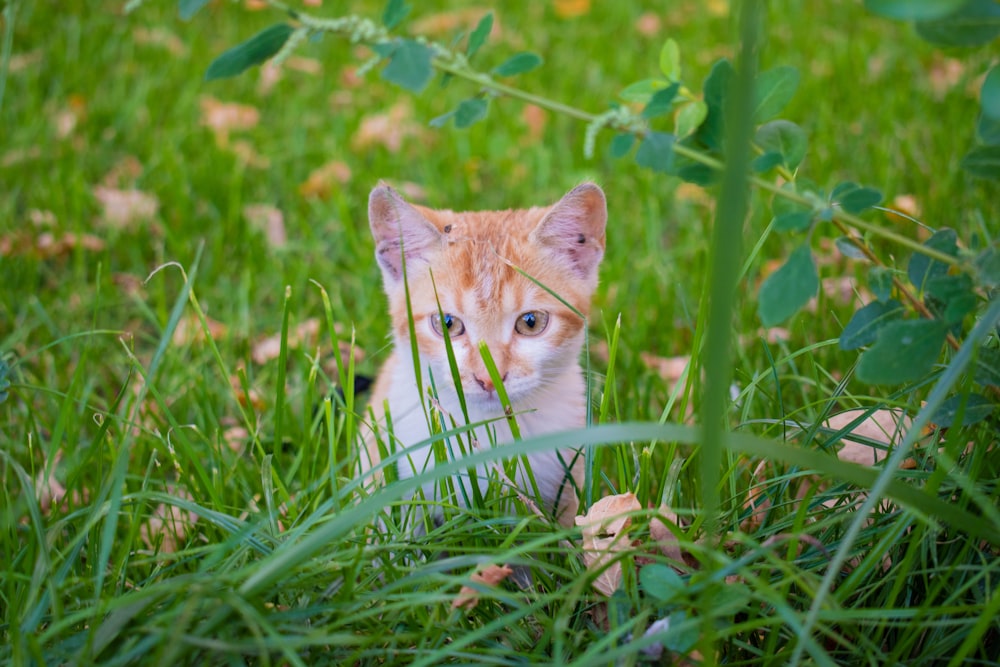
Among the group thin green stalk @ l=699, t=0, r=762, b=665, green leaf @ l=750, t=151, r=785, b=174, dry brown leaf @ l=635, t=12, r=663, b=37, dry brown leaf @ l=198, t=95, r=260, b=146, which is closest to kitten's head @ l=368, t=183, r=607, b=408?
green leaf @ l=750, t=151, r=785, b=174

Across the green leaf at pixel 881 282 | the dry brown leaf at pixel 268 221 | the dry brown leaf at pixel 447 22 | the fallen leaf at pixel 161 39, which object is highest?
the dry brown leaf at pixel 447 22

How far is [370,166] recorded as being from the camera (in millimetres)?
3668

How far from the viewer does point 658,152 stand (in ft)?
4.20

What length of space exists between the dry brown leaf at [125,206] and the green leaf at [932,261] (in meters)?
2.72

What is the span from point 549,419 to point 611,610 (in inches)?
27.9

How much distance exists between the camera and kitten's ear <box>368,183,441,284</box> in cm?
189

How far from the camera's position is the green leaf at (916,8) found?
99 cm

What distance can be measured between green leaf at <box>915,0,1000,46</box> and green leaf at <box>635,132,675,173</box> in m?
0.37

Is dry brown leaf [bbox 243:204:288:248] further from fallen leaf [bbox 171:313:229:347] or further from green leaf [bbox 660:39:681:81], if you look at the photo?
green leaf [bbox 660:39:681:81]

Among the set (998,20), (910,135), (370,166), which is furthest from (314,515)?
(910,135)

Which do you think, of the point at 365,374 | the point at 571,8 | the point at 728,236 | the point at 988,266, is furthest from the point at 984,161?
the point at 571,8

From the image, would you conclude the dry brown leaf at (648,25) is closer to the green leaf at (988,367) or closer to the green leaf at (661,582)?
the green leaf at (988,367)

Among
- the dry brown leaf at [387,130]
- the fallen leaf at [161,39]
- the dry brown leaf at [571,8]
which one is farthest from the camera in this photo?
the dry brown leaf at [571,8]

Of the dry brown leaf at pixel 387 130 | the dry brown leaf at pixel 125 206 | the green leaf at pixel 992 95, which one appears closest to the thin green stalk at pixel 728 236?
the green leaf at pixel 992 95
